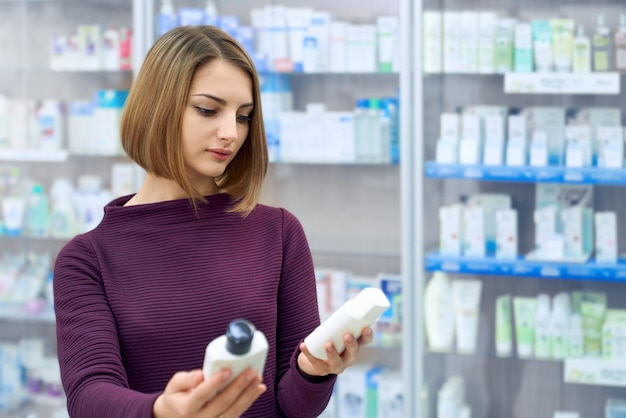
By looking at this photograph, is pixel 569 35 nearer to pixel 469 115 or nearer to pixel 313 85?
pixel 469 115

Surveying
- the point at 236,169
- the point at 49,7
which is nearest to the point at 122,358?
the point at 236,169

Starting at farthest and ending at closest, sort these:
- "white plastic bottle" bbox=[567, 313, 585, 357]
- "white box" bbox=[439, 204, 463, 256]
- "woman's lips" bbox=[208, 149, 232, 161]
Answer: "white box" bbox=[439, 204, 463, 256] → "white plastic bottle" bbox=[567, 313, 585, 357] → "woman's lips" bbox=[208, 149, 232, 161]

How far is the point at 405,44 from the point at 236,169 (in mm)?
1777

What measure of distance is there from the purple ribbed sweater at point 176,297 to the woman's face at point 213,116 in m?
0.10

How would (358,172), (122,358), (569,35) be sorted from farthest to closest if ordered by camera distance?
(358,172) → (569,35) → (122,358)

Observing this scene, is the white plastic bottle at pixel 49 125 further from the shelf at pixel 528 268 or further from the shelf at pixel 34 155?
the shelf at pixel 528 268

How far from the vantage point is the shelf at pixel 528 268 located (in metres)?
3.11

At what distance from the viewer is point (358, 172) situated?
3.70 m

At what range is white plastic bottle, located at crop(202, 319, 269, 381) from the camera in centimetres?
104

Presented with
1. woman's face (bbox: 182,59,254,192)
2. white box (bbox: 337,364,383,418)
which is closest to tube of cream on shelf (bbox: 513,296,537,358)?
white box (bbox: 337,364,383,418)

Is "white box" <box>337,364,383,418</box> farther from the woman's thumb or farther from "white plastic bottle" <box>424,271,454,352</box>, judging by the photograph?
the woman's thumb

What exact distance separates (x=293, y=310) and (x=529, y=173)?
6.01 feet

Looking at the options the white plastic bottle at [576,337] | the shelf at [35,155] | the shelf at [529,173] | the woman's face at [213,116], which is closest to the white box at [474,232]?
the shelf at [529,173]

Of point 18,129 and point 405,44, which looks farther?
point 18,129
